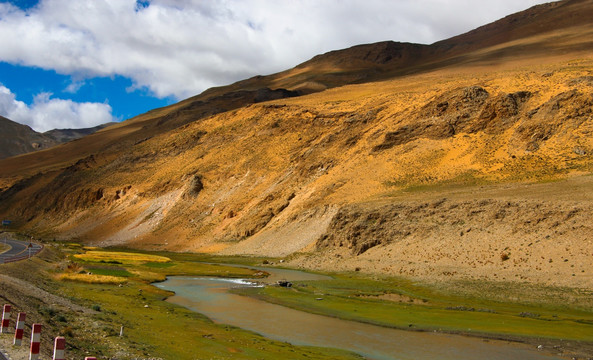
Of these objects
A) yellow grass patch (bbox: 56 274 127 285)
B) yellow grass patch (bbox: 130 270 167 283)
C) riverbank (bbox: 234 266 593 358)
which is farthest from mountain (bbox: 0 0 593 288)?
yellow grass patch (bbox: 56 274 127 285)

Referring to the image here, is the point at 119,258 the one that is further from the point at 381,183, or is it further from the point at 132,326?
the point at 132,326

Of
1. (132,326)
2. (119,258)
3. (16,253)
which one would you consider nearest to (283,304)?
(132,326)

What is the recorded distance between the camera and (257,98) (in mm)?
194875

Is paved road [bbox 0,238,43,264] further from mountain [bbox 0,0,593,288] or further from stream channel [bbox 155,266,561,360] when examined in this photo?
mountain [bbox 0,0,593,288]

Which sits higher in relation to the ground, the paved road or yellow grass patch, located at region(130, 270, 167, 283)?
the paved road

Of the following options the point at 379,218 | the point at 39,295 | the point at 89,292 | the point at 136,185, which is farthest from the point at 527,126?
the point at 136,185

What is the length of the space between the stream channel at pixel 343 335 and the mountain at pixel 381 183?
16139 mm

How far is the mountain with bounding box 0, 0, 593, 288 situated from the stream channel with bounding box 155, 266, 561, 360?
16.1 meters

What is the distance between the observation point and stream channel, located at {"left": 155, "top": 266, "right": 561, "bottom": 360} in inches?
1054

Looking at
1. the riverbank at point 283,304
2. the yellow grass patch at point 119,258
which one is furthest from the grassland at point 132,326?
the yellow grass patch at point 119,258

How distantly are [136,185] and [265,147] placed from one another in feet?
122

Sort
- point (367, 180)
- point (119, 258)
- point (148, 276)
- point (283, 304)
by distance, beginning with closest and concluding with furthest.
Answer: point (283, 304) → point (148, 276) → point (119, 258) → point (367, 180)

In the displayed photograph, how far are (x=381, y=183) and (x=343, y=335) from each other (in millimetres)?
54997

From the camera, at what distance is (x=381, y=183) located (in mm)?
84312
